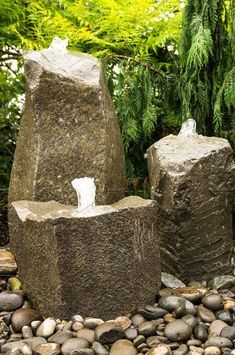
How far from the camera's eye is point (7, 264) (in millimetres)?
4090

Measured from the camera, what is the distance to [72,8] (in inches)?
205

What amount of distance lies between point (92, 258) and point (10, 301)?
614 millimetres

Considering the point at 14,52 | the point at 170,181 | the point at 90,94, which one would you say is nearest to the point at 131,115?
the point at 90,94

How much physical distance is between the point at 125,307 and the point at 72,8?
2.68 m

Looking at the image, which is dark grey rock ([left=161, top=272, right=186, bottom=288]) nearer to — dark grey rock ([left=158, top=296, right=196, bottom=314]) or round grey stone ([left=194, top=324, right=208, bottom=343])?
dark grey rock ([left=158, top=296, right=196, bottom=314])

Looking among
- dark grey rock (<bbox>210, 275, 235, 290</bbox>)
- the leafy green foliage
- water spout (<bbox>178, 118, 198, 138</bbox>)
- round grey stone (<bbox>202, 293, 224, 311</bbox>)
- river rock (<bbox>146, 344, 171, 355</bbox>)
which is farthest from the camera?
the leafy green foliage

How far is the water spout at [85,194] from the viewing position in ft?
11.7

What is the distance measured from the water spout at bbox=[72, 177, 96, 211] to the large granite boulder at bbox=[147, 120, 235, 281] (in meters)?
0.49

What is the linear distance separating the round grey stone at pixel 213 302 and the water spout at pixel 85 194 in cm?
83

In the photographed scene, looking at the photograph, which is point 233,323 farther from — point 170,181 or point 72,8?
point 72,8

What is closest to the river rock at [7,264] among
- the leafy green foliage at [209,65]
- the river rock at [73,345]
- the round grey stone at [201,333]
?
Result: the river rock at [73,345]

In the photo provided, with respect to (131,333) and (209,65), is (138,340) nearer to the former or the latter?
(131,333)

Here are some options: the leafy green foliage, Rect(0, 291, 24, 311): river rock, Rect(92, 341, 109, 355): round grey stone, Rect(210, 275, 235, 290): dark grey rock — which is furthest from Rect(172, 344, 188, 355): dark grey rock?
the leafy green foliage

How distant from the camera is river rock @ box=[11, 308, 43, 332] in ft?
11.5
